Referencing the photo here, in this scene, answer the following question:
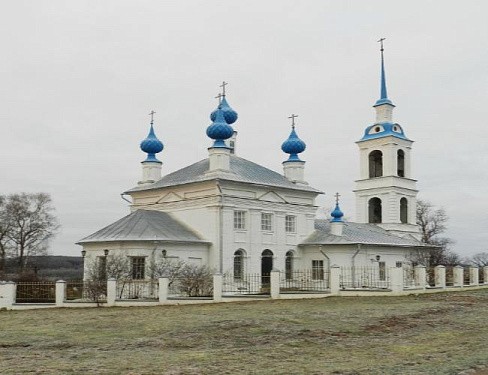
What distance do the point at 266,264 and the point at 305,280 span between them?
1.87m

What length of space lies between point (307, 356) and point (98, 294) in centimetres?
1155

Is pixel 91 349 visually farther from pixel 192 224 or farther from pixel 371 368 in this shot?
pixel 192 224

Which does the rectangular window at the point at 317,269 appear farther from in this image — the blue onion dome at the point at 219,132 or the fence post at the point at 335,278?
the blue onion dome at the point at 219,132

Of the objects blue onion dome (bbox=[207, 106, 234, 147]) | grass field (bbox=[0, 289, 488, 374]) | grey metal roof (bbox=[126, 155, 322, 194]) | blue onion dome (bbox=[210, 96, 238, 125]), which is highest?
blue onion dome (bbox=[210, 96, 238, 125])

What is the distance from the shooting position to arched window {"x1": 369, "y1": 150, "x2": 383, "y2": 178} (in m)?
35.2

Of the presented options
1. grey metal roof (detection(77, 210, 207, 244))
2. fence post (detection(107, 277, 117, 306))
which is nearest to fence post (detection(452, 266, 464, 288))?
grey metal roof (detection(77, 210, 207, 244))

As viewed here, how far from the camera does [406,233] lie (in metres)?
34.6

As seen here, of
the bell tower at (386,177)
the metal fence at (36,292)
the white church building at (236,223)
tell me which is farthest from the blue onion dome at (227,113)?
the metal fence at (36,292)

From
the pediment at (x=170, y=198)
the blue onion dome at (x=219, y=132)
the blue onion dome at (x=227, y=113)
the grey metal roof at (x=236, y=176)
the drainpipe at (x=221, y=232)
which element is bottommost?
the drainpipe at (x=221, y=232)

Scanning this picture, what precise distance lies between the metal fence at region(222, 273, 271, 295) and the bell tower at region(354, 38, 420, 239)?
36.5 ft

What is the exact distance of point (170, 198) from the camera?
27250mm

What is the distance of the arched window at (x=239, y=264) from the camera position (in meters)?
26.0

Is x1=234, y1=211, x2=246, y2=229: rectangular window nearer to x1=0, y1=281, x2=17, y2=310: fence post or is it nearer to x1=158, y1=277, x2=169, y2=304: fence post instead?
x1=158, y1=277, x2=169, y2=304: fence post

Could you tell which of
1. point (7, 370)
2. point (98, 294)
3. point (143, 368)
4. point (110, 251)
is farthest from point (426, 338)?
point (110, 251)
